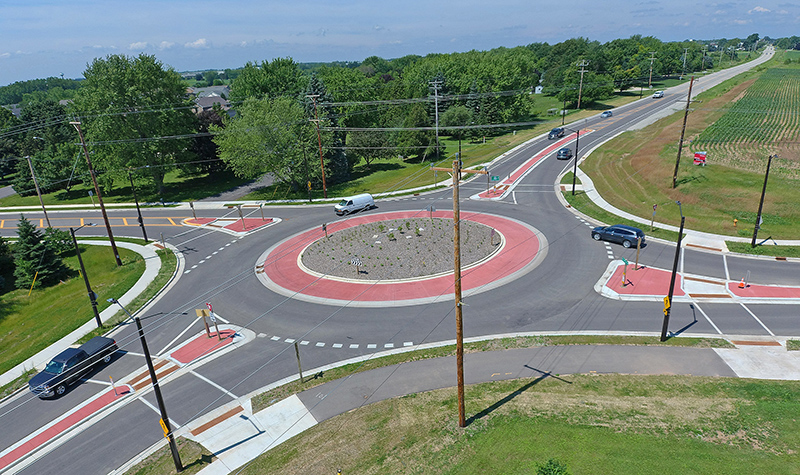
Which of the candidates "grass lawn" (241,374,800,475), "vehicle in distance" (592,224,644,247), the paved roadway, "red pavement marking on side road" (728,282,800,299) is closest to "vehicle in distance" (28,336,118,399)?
the paved roadway

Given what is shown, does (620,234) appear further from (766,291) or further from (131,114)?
(131,114)

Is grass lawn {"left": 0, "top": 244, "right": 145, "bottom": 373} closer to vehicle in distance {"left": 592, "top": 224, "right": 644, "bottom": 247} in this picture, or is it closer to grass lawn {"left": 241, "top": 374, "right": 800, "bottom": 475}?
grass lawn {"left": 241, "top": 374, "right": 800, "bottom": 475}

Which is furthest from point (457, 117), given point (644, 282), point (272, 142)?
point (644, 282)

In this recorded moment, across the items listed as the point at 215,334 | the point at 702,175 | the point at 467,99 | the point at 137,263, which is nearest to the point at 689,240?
the point at 702,175

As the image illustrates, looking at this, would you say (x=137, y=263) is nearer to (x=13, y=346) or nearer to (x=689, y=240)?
(x=13, y=346)

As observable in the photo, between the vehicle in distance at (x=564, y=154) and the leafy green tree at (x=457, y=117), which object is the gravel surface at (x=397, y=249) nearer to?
the vehicle in distance at (x=564, y=154)
